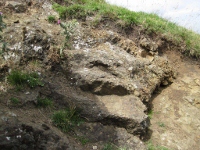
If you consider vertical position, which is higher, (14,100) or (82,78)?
(82,78)

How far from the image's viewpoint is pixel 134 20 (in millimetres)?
6949

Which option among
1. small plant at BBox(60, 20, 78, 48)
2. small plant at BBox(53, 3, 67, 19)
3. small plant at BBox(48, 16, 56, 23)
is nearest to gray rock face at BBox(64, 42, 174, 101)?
small plant at BBox(60, 20, 78, 48)

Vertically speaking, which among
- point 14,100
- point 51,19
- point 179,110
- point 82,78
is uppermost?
point 51,19

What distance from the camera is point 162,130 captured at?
18.0 feet

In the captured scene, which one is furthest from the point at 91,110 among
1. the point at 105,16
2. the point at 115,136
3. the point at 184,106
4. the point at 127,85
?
the point at 105,16

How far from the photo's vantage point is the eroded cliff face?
3.91 m

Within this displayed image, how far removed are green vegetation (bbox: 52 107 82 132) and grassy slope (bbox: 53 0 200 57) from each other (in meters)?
3.32

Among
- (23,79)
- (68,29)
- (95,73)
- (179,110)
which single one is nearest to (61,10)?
(68,29)

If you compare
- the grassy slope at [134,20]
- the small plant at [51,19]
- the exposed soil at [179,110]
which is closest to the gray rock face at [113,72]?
the exposed soil at [179,110]

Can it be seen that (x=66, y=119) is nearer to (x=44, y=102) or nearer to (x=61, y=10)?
(x=44, y=102)

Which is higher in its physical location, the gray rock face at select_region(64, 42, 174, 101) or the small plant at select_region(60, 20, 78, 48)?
the small plant at select_region(60, 20, 78, 48)

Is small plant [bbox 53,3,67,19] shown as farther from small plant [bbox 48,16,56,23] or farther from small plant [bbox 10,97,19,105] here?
small plant [bbox 10,97,19,105]

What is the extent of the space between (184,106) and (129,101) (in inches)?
76.7

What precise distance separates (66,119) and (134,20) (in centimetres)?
401
